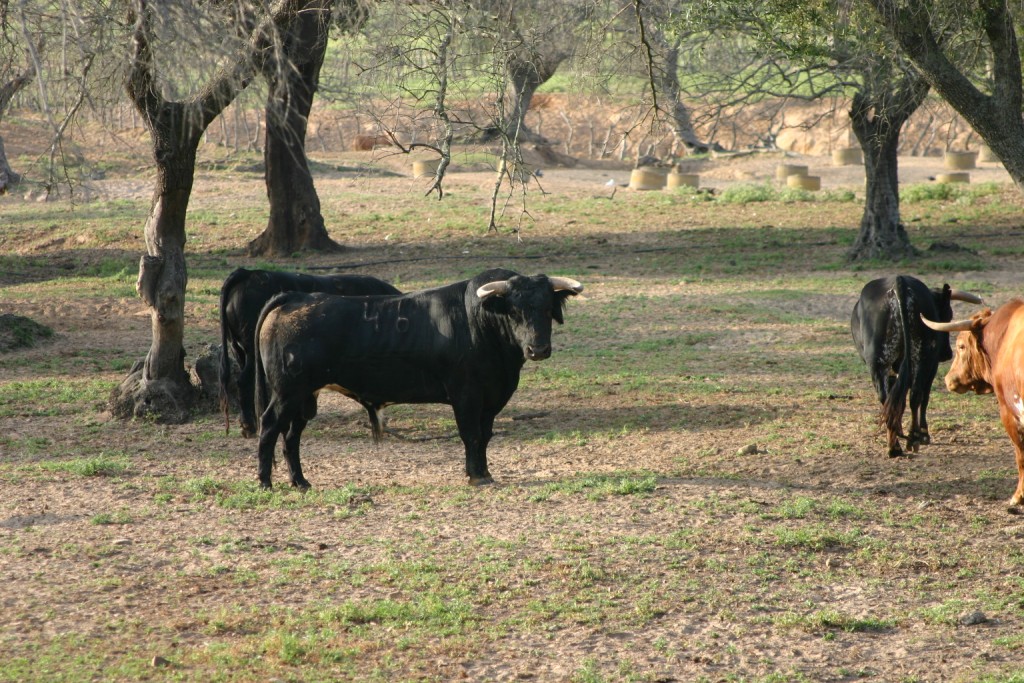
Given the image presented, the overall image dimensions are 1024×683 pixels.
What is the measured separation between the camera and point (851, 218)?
907 inches

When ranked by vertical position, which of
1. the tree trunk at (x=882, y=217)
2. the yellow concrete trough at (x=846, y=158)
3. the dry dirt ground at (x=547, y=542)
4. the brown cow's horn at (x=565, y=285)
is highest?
the yellow concrete trough at (x=846, y=158)

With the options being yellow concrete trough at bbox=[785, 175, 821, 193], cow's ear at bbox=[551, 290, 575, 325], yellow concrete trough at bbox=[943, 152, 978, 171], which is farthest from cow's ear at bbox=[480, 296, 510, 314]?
yellow concrete trough at bbox=[943, 152, 978, 171]

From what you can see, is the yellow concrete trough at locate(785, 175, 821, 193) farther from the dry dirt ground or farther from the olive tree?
the dry dirt ground

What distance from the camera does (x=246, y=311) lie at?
953cm

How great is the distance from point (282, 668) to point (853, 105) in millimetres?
14443

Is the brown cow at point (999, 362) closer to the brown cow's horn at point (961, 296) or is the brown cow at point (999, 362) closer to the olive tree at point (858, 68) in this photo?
the brown cow's horn at point (961, 296)

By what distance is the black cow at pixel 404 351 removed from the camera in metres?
7.90

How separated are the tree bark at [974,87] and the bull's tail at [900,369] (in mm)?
1401

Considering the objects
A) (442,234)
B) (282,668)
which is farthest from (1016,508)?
(442,234)

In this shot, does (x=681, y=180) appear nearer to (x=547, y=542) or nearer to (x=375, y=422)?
(x=375, y=422)

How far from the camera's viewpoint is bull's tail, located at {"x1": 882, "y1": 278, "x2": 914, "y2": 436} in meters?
8.40

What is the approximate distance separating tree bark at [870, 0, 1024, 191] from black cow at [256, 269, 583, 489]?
3.43 m

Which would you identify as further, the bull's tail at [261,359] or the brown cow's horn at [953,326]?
the bull's tail at [261,359]

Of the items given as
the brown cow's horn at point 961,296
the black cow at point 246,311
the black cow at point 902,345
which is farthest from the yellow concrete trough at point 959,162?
the black cow at point 246,311
